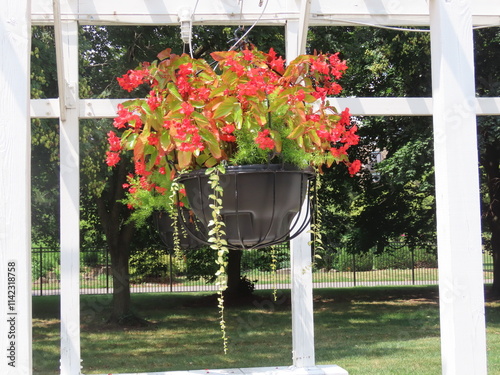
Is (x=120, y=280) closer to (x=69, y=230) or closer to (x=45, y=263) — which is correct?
(x=45, y=263)

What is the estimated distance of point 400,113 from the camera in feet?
8.61

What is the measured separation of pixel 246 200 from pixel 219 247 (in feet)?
Result: 0.48

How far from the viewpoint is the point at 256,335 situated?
9.11 meters

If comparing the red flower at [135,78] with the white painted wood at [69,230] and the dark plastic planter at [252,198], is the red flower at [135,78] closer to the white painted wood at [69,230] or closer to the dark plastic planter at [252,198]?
the dark plastic planter at [252,198]

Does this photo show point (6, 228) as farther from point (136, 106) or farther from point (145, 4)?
point (145, 4)

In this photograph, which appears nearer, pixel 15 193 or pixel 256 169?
pixel 15 193

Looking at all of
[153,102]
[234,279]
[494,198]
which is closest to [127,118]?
[153,102]

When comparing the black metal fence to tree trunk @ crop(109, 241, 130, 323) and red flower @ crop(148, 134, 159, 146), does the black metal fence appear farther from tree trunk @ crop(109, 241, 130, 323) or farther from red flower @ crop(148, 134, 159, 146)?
red flower @ crop(148, 134, 159, 146)

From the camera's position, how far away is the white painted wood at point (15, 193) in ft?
4.38

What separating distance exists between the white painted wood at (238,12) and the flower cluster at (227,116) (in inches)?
28.9

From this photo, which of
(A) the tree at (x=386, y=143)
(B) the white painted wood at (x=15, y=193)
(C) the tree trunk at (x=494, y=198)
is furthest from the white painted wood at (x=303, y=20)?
(C) the tree trunk at (x=494, y=198)

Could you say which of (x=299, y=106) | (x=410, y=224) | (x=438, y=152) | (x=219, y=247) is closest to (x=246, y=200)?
(x=219, y=247)

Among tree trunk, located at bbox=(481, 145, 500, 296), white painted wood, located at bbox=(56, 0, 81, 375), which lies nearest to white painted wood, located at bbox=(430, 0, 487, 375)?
white painted wood, located at bbox=(56, 0, 81, 375)

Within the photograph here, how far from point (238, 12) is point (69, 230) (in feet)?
3.44
